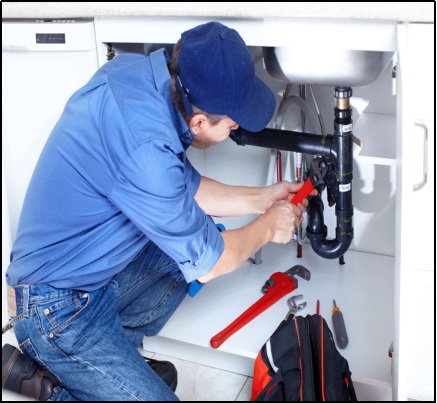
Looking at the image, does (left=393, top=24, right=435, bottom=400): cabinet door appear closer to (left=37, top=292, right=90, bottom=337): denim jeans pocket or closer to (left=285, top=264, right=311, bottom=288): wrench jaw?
(left=285, top=264, right=311, bottom=288): wrench jaw

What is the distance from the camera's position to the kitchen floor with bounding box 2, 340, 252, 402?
1.90m

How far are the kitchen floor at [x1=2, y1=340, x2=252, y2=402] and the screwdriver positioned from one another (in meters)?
0.28

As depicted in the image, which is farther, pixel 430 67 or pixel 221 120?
pixel 221 120

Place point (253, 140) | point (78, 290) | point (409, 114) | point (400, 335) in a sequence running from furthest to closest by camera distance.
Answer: point (253, 140), point (78, 290), point (400, 335), point (409, 114)

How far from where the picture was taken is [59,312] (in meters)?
1.59

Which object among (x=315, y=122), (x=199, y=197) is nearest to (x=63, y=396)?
(x=199, y=197)

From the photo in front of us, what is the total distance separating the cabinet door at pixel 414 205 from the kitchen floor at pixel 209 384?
51 centimetres

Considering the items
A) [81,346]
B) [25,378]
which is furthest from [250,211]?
[25,378]

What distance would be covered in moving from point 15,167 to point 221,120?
72 centimetres

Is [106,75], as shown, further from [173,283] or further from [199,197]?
[173,283]

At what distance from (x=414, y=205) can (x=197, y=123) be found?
0.46 meters

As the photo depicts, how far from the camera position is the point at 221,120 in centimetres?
151

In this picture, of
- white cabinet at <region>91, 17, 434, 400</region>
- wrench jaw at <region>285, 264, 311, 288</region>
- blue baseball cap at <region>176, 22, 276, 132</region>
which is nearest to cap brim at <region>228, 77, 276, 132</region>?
blue baseball cap at <region>176, 22, 276, 132</region>

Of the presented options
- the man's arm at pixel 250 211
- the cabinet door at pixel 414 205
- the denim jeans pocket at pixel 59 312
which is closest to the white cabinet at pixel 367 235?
the cabinet door at pixel 414 205
